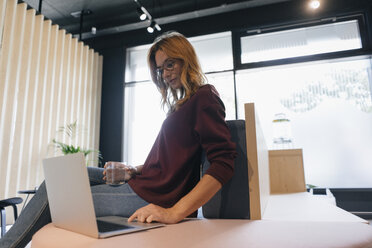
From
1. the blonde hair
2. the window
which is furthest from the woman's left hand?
the window

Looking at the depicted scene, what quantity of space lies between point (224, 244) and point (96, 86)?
4.22m

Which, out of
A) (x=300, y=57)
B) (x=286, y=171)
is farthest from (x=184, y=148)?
(x=300, y=57)

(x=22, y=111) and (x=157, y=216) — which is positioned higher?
(x=22, y=111)

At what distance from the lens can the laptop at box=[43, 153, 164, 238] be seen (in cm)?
58

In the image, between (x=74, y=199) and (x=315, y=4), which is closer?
(x=74, y=199)

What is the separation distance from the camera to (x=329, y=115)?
3.49m

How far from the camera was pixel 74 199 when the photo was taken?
2.07ft

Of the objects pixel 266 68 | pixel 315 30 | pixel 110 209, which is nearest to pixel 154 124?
pixel 266 68

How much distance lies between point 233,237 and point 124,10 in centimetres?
408

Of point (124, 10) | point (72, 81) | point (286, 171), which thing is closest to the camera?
point (286, 171)

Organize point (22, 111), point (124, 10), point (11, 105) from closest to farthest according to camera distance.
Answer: point (11, 105)
point (22, 111)
point (124, 10)

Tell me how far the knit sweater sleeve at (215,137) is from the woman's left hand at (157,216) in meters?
0.15

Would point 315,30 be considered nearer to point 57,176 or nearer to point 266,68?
point 266,68

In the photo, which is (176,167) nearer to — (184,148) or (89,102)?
(184,148)
